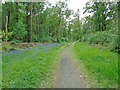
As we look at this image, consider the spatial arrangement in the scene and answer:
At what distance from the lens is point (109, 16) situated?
1305 inches

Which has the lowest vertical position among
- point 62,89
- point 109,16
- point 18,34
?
point 62,89

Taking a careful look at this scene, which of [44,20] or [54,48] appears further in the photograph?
[44,20]

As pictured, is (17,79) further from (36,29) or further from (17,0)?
(36,29)

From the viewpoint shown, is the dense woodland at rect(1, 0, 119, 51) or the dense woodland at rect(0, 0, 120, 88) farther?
the dense woodland at rect(1, 0, 119, 51)

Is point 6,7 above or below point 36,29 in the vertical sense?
above

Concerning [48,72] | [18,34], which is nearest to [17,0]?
[18,34]

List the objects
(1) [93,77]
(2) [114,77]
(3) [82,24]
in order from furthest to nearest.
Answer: (3) [82,24] < (1) [93,77] < (2) [114,77]

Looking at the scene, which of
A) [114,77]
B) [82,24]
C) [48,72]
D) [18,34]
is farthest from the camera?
[82,24]

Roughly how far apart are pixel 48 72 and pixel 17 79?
1715 mm

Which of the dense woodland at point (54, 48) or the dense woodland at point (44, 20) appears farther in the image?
the dense woodland at point (44, 20)

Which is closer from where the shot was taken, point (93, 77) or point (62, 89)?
point (62, 89)

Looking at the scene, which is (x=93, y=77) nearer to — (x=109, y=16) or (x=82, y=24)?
(x=109, y=16)

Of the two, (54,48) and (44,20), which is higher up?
(44,20)

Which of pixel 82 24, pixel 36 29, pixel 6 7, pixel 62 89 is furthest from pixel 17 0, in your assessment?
pixel 82 24
